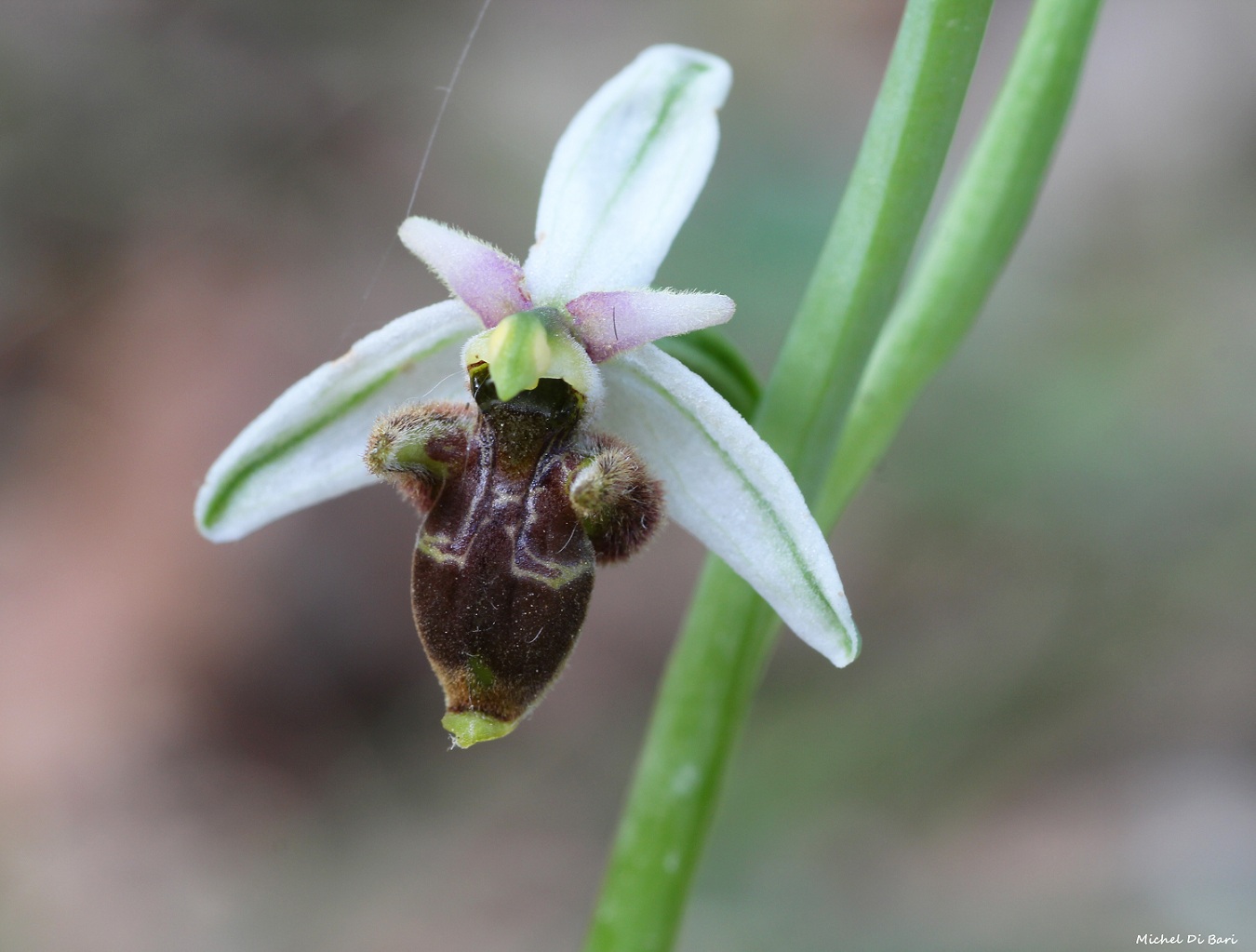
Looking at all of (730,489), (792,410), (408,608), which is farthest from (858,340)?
(408,608)

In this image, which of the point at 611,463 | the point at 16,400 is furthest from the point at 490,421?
the point at 16,400

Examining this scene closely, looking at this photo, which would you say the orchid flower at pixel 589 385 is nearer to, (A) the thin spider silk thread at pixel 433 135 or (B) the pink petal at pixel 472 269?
(B) the pink petal at pixel 472 269

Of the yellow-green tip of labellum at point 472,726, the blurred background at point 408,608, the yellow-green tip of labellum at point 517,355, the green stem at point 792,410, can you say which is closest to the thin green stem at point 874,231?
the green stem at point 792,410

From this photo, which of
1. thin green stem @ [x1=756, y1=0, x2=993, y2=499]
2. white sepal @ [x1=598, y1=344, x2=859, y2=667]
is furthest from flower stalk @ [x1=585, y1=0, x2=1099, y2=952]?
white sepal @ [x1=598, y1=344, x2=859, y2=667]

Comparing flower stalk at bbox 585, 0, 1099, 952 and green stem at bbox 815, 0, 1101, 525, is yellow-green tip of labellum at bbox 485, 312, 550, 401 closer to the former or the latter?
flower stalk at bbox 585, 0, 1099, 952

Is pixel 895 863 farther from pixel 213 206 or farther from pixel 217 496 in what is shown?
pixel 213 206

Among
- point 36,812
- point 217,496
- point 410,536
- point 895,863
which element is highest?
point 410,536

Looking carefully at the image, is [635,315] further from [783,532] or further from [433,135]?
[433,135]
